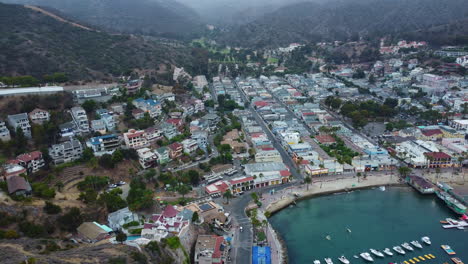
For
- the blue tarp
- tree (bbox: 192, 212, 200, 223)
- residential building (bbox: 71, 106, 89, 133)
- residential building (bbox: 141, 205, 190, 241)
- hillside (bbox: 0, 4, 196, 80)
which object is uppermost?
hillside (bbox: 0, 4, 196, 80)

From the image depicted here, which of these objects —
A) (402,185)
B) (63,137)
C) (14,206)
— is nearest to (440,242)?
(402,185)

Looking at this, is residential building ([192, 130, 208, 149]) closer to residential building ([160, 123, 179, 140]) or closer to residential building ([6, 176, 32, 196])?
residential building ([160, 123, 179, 140])

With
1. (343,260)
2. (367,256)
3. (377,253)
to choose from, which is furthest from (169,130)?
(377,253)

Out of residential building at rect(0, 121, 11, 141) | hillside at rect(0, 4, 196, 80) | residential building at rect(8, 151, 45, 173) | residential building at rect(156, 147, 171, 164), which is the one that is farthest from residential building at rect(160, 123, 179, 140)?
hillside at rect(0, 4, 196, 80)

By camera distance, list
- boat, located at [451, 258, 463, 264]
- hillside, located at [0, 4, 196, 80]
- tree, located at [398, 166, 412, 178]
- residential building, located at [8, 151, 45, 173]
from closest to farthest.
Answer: boat, located at [451, 258, 463, 264] → residential building, located at [8, 151, 45, 173] → tree, located at [398, 166, 412, 178] → hillside, located at [0, 4, 196, 80]

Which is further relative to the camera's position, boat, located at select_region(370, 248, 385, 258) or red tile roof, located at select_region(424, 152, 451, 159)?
red tile roof, located at select_region(424, 152, 451, 159)

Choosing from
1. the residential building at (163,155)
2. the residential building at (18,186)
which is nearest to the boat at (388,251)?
the residential building at (163,155)

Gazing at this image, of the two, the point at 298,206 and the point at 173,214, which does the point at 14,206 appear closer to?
the point at 173,214
